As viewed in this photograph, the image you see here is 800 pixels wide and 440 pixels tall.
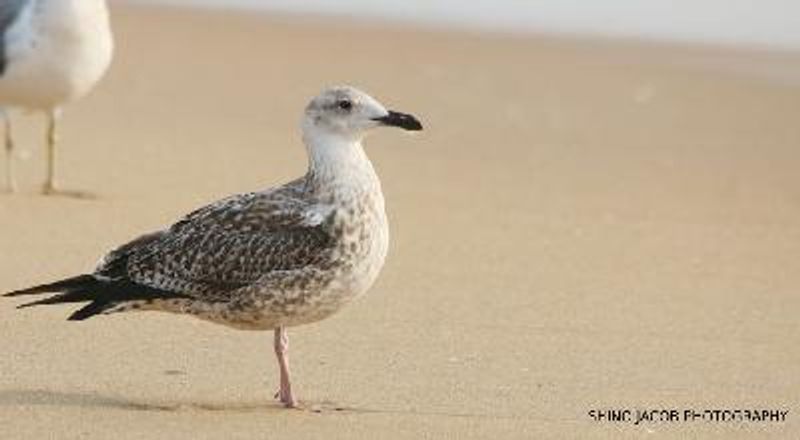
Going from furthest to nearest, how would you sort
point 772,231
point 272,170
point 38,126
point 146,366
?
1. point 38,126
2. point 272,170
3. point 772,231
4. point 146,366

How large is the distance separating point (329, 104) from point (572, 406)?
4.16ft

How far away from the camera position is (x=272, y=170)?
38.3 ft

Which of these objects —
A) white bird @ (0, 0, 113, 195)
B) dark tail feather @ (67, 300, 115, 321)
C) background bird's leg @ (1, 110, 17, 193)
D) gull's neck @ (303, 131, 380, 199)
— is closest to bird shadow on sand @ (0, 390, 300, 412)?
dark tail feather @ (67, 300, 115, 321)

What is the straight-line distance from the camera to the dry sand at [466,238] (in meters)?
6.49

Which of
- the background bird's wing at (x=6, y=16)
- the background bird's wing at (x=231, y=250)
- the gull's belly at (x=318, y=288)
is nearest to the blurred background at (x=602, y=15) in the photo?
the background bird's wing at (x=6, y=16)

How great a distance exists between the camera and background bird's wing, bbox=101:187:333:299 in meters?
6.38

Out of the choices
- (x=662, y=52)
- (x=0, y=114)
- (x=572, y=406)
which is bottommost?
(x=572, y=406)

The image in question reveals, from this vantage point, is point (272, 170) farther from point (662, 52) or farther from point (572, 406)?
point (662, 52)

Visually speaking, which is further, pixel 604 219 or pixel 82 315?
pixel 604 219

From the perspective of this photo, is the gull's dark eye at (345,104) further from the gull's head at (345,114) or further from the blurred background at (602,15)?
the blurred background at (602,15)

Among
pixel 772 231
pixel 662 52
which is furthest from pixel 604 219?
pixel 662 52

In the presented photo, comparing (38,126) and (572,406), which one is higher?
(38,126)

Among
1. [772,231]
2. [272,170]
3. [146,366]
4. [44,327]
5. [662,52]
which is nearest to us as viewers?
[146,366]

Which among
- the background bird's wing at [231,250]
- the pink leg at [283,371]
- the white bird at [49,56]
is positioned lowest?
the pink leg at [283,371]
